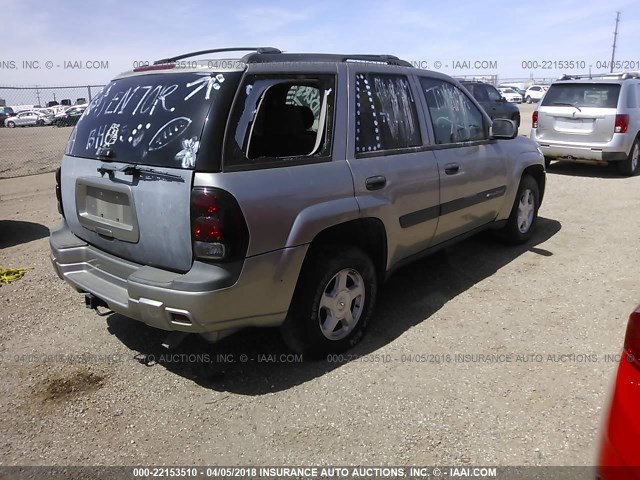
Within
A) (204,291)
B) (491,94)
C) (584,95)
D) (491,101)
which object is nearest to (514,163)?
(204,291)

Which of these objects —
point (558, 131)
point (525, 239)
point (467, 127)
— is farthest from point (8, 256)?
point (558, 131)

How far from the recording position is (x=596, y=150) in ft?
29.6

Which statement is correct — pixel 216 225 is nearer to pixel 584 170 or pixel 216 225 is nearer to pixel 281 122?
pixel 281 122

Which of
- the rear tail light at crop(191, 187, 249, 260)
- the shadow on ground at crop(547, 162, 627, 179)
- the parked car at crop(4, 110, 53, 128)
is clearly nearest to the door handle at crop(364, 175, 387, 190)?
the rear tail light at crop(191, 187, 249, 260)

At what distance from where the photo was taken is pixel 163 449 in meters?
2.60

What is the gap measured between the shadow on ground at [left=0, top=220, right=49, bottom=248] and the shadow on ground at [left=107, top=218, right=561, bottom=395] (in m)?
2.74

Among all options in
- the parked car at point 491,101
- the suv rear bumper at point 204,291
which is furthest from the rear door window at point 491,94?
the suv rear bumper at point 204,291

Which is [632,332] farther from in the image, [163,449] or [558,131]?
[558,131]

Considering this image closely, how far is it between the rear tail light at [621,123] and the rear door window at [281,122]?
24.6 ft

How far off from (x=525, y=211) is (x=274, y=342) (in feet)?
Answer: 10.9

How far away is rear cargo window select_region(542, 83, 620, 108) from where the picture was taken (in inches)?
357

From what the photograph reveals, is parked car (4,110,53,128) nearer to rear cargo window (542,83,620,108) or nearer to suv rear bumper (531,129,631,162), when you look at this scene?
rear cargo window (542,83,620,108)

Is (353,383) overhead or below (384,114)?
below

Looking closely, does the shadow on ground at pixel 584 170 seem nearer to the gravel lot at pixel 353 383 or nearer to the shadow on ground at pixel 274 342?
the gravel lot at pixel 353 383
